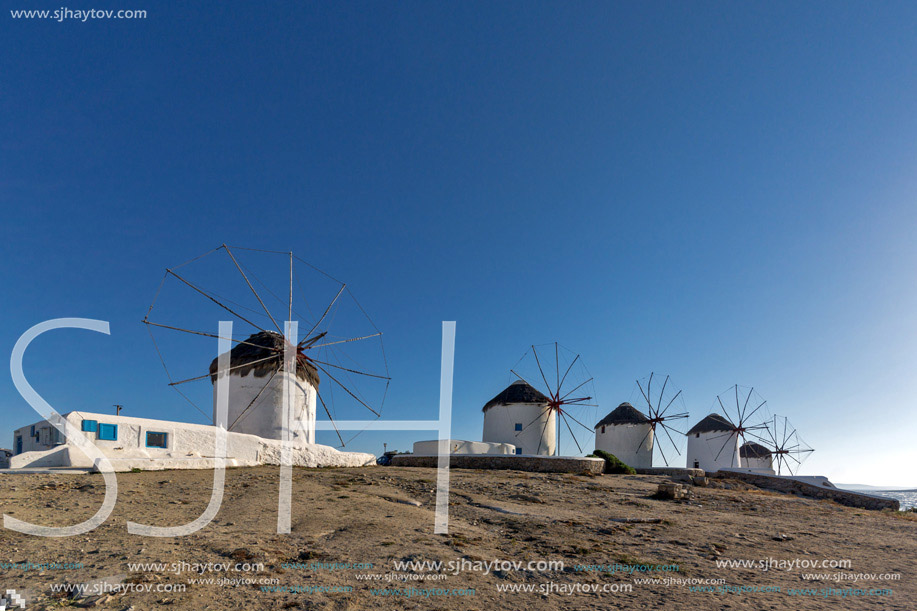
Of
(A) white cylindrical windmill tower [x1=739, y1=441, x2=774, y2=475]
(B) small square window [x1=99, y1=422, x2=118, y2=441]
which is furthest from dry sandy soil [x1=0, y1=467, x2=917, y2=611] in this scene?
(A) white cylindrical windmill tower [x1=739, y1=441, x2=774, y2=475]

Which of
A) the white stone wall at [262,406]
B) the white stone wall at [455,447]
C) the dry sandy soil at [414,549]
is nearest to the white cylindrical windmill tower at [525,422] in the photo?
the white stone wall at [455,447]

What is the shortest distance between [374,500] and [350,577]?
18.5 ft

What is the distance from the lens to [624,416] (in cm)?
4056

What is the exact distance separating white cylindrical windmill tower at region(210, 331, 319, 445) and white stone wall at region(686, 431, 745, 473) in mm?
33215

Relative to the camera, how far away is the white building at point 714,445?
41.6 metres

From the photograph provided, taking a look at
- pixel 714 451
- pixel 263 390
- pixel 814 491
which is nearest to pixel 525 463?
pixel 263 390

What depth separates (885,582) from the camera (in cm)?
672

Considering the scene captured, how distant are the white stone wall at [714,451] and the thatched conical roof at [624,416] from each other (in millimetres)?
5928

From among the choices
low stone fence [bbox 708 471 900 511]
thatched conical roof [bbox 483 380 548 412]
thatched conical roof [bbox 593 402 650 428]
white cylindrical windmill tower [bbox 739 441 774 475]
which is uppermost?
thatched conical roof [bbox 483 380 548 412]

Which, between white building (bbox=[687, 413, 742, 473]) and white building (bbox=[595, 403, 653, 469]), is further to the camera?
white building (bbox=[687, 413, 742, 473])

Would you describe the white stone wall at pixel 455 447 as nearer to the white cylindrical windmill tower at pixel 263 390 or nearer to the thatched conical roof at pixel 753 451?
the white cylindrical windmill tower at pixel 263 390

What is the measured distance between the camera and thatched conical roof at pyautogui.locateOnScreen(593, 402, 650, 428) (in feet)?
132

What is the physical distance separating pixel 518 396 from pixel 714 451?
19404 mm

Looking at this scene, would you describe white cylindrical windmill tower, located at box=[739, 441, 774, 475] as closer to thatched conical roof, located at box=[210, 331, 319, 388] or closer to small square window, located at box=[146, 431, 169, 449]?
thatched conical roof, located at box=[210, 331, 319, 388]
